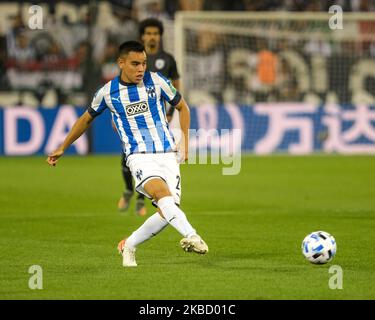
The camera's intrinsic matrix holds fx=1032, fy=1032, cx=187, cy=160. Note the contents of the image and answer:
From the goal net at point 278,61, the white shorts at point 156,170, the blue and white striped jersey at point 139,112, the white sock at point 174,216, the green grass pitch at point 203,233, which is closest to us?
the green grass pitch at point 203,233

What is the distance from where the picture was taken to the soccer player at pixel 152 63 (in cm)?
1201

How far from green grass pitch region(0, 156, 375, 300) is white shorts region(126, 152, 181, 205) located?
64 centimetres

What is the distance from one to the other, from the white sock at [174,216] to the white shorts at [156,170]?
20 centimetres

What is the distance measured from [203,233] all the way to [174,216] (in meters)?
2.59

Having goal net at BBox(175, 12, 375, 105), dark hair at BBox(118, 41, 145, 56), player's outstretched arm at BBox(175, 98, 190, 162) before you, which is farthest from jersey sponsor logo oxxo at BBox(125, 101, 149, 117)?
goal net at BBox(175, 12, 375, 105)

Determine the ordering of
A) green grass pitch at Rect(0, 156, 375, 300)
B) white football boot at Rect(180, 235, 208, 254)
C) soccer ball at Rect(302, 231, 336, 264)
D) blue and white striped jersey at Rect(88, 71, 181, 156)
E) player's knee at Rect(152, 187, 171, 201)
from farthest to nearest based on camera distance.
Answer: blue and white striped jersey at Rect(88, 71, 181, 156) → player's knee at Rect(152, 187, 171, 201) → soccer ball at Rect(302, 231, 336, 264) → white football boot at Rect(180, 235, 208, 254) → green grass pitch at Rect(0, 156, 375, 300)

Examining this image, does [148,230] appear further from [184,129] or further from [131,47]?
[131,47]

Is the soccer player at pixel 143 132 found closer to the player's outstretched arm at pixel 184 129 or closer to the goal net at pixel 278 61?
the player's outstretched arm at pixel 184 129

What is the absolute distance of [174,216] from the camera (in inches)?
323

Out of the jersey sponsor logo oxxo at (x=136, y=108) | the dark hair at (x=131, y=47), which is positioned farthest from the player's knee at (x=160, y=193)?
the dark hair at (x=131, y=47)

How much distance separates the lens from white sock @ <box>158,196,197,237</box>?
8.12 meters

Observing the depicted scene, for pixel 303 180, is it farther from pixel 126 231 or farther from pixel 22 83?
pixel 22 83

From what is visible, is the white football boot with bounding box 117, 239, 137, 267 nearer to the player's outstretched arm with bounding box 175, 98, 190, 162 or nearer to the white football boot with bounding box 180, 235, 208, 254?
the white football boot with bounding box 180, 235, 208, 254
